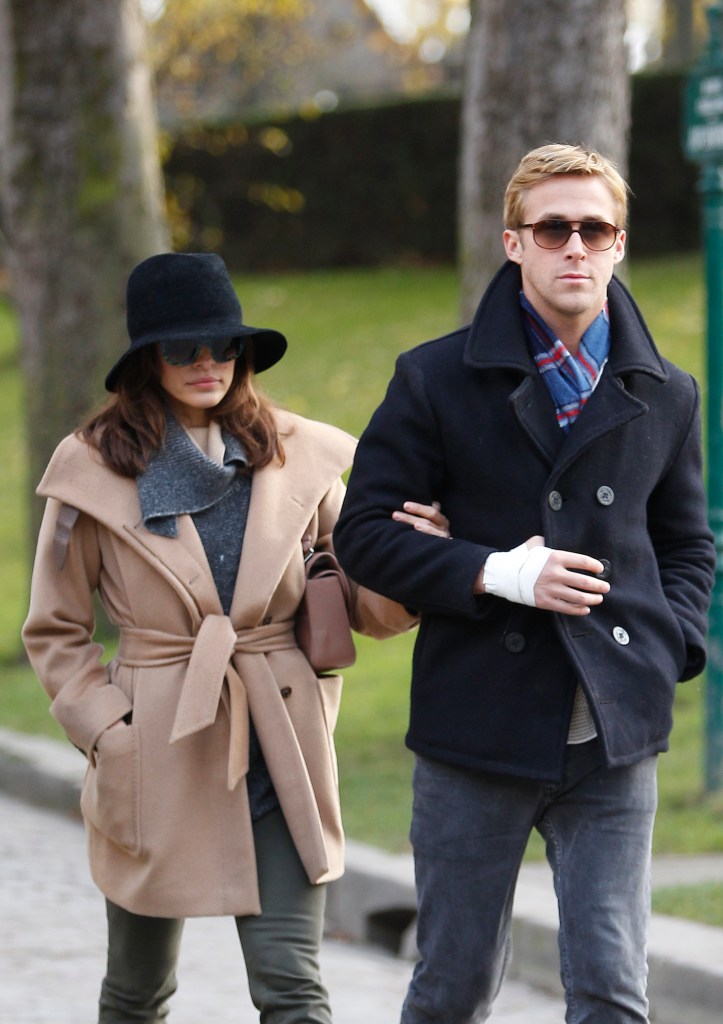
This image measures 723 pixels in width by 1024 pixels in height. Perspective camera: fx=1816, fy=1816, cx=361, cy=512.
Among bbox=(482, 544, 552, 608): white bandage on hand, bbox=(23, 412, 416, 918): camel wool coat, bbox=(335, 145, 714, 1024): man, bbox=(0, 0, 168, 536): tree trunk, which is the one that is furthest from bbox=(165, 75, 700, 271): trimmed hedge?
bbox=(482, 544, 552, 608): white bandage on hand

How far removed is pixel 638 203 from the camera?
77.2 ft

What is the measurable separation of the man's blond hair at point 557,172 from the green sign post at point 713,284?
3.54 m

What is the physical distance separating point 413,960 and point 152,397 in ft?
8.55

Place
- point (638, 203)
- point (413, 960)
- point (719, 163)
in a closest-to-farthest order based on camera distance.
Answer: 1. point (413, 960)
2. point (719, 163)
3. point (638, 203)

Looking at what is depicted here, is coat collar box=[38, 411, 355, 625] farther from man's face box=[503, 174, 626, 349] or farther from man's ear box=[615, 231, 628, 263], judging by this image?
man's ear box=[615, 231, 628, 263]

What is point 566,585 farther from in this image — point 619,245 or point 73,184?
point 73,184

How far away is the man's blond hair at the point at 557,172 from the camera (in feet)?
11.0

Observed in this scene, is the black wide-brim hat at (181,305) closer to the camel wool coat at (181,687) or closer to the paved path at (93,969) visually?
the camel wool coat at (181,687)

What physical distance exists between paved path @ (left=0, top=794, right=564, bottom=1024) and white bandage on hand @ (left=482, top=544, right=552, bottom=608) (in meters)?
2.20

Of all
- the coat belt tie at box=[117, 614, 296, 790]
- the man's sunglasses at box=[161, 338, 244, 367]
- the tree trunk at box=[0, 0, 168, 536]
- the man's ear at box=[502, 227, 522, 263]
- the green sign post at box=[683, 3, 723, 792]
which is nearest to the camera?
the man's ear at box=[502, 227, 522, 263]

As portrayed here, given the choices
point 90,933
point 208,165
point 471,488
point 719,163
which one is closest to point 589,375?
point 471,488

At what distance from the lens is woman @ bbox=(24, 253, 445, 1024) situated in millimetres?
3789

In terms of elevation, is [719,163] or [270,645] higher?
[719,163]

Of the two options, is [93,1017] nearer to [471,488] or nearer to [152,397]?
[152,397]
